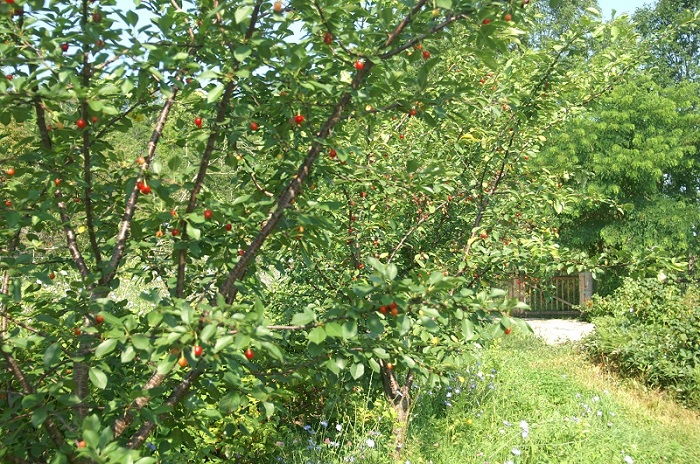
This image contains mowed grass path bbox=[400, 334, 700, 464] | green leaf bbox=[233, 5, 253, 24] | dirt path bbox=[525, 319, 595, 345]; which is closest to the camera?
green leaf bbox=[233, 5, 253, 24]

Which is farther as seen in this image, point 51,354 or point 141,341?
point 51,354

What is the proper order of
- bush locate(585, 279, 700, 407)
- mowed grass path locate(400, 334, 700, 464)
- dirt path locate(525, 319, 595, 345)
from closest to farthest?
mowed grass path locate(400, 334, 700, 464), bush locate(585, 279, 700, 407), dirt path locate(525, 319, 595, 345)

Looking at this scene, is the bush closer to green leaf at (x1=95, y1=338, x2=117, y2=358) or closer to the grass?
the grass

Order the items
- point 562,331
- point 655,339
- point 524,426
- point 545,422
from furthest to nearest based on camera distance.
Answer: point 562,331 → point 655,339 → point 545,422 → point 524,426

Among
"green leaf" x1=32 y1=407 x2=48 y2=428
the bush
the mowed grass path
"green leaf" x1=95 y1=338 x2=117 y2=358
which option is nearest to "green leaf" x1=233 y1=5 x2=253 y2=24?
"green leaf" x1=95 y1=338 x2=117 y2=358

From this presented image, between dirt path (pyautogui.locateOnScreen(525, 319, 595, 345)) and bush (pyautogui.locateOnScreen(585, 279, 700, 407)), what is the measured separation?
1.59 m

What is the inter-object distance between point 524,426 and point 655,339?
13.3 feet

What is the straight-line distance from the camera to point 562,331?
12.0 m

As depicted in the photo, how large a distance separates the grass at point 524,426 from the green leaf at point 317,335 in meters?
1.93

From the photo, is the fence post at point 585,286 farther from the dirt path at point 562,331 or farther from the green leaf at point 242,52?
the green leaf at point 242,52

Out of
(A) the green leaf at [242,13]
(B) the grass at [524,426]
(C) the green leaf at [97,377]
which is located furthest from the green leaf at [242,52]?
(B) the grass at [524,426]

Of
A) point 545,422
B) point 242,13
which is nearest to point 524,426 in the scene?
Answer: point 545,422

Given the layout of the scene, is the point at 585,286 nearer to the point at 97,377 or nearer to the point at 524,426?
the point at 524,426

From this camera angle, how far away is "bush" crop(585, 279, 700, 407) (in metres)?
6.66
